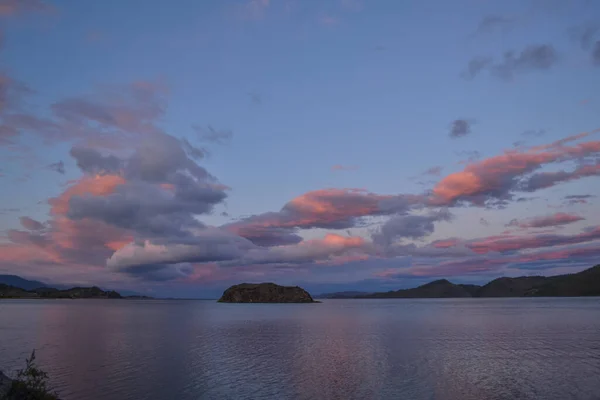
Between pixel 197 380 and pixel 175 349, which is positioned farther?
pixel 175 349

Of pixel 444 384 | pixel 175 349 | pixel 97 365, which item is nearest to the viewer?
pixel 444 384

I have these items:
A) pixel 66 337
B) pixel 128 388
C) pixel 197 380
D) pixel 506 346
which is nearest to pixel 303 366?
pixel 197 380

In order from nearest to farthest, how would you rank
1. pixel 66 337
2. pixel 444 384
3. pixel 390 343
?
pixel 444 384 < pixel 390 343 < pixel 66 337

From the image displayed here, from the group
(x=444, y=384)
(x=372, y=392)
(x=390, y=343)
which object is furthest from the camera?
(x=390, y=343)

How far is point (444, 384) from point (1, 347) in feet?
234

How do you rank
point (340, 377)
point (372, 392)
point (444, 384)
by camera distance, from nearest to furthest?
point (372, 392)
point (444, 384)
point (340, 377)

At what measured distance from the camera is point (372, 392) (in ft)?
133

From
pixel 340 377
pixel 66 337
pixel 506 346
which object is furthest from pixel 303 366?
pixel 66 337

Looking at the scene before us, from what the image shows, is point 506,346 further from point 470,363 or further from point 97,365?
point 97,365

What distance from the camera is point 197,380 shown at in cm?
4578

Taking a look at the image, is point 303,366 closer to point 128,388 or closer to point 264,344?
point 128,388

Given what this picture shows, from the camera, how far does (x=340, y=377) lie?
47.9 m

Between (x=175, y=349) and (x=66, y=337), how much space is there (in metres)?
35.0

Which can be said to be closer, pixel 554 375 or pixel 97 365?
pixel 554 375
